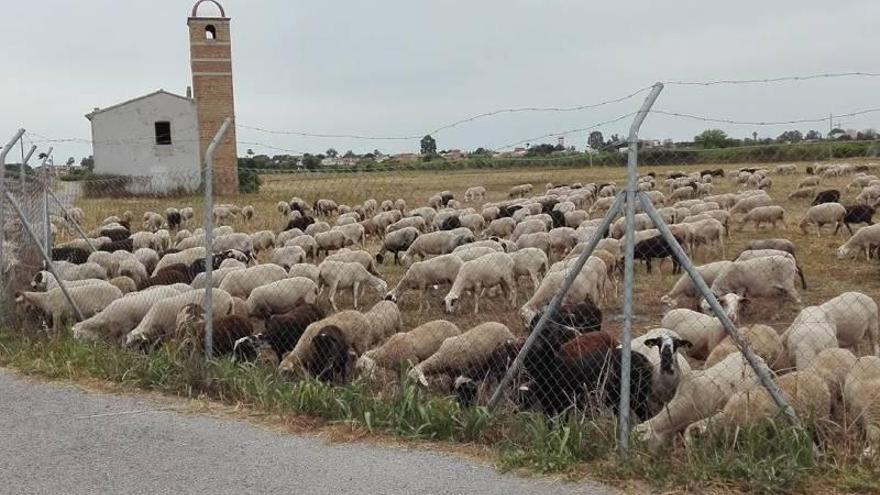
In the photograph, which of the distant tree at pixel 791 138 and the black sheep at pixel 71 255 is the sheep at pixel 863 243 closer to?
the distant tree at pixel 791 138

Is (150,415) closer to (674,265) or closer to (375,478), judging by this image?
(375,478)

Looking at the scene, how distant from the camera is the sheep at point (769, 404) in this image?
5691 millimetres

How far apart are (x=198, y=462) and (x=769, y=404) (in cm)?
426

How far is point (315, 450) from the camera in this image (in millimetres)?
5820

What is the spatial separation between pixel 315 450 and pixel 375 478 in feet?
2.44

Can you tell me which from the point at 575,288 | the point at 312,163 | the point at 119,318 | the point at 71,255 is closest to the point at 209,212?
the point at 119,318

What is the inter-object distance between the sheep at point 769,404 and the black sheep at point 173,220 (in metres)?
24.9

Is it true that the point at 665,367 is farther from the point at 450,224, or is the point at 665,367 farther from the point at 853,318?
the point at 450,224

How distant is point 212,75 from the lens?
4412 centimetres

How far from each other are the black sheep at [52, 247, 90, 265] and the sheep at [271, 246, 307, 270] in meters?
4.03

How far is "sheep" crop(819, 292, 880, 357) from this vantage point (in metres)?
9.20

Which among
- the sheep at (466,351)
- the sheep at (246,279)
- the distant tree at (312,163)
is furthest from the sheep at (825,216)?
the sheep at (466,351)

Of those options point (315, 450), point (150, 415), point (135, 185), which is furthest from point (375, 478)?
point (135, 185)

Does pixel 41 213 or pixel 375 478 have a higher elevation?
pixel 41 213
